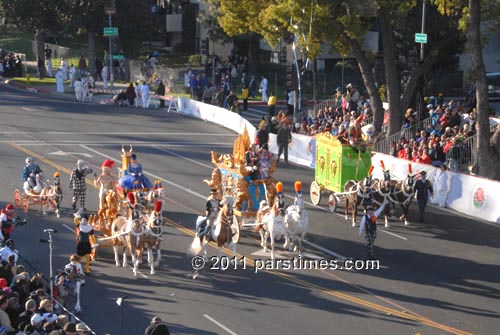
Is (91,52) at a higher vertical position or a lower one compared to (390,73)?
higher

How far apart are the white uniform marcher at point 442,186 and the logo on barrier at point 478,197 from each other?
4.35 feet

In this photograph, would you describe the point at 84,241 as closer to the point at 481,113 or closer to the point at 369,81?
the point at 481,113

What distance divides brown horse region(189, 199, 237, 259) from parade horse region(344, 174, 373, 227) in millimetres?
5003

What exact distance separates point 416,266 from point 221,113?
2559 centimetres

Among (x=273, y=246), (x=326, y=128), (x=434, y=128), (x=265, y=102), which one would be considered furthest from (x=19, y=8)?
(x=273, y=246)

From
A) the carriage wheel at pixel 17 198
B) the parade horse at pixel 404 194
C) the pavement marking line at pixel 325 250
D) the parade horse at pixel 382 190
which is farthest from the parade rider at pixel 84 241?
the parade horse at pixel 404 194

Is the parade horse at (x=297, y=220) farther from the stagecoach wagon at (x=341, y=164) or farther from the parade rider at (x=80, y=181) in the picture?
the parade rider at (x=80, y=181)

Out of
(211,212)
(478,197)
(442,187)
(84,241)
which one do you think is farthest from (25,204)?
(478,197)

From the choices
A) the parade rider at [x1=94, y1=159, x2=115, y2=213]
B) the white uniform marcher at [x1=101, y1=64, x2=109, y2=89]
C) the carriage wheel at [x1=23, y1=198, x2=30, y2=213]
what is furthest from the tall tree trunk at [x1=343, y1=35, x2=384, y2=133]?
the white uniform marcher at [x1=101, y1=64, x2=109, y2=89]

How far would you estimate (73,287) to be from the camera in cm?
1959

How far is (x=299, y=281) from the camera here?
22125mm

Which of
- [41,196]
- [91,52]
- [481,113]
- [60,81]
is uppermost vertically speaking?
[91,52]

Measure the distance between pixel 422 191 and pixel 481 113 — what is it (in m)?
5.39

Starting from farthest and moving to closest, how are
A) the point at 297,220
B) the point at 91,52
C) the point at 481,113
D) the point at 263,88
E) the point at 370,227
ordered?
the point at 91,52 < the point at 263,88 < the point at 481,113 < the point at 297,220 < the point at 370,227
